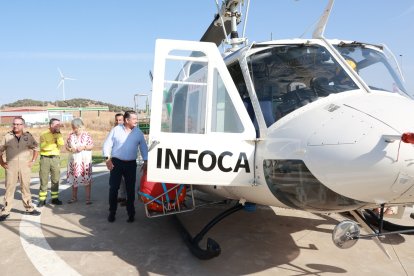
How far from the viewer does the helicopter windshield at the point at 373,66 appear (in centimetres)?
344

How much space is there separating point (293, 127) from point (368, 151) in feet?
2.29

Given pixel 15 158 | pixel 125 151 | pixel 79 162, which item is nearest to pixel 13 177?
pixel 15 158

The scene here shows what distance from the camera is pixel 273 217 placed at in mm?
5840

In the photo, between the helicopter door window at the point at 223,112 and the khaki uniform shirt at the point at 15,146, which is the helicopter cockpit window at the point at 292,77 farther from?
the khaki uniform shirt at the point at 15,146

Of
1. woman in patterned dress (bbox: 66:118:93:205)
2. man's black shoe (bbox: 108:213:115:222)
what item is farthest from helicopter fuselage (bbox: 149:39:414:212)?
woman in patterned dress (bbox: 66:118:93:205)

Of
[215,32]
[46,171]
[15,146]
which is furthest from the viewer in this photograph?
[215,32]

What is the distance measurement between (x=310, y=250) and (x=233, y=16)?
14.7 ft

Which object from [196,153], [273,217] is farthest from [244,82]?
[273,217]

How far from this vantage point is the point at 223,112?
3.57 metres

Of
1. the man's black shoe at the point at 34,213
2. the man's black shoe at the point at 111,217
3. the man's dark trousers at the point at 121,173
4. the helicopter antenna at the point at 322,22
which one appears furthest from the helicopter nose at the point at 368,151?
the man's black shoe at the point at 34,213

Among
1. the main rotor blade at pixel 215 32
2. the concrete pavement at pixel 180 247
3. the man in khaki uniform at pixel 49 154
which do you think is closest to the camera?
the concrete pavement at pixel 180 247

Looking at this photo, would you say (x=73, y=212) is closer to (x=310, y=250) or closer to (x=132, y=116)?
(x=132, y=116)

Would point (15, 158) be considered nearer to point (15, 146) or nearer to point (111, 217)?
point (15, 146)

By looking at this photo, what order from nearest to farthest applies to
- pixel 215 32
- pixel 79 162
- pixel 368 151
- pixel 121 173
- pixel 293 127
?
pixel 368 151 < pixel 293 127 < pixel 121 173 < pixel 79 162 < pixel 215 32
